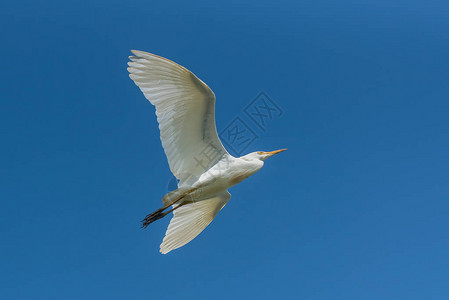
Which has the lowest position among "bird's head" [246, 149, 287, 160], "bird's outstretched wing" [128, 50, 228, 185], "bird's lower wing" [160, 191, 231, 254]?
"bird's lower wing" [160, 191, 231, 254]

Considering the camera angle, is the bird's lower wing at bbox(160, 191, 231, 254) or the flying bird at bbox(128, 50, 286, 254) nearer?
the flying bird at bbox(128, 50, 286, 254)

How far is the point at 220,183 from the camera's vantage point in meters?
8.56

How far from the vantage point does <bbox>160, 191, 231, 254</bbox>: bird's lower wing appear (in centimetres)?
911

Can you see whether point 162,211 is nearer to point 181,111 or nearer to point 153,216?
point 153,216

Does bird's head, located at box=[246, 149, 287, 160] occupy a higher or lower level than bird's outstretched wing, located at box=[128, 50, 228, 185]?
lower

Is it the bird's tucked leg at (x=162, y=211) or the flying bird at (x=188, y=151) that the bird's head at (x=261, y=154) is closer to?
the flying bird at (x=188, y=151)

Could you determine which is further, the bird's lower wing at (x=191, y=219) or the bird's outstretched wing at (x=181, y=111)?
the bird's lower wing at (x=191, y=219)

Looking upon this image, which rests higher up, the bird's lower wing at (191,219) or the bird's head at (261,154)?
the bird's head at (261,154)

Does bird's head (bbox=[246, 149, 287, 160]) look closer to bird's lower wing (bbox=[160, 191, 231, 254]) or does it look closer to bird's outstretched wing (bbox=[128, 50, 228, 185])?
bird's outstretched wing (bbox=[128, 50, 228, 185])

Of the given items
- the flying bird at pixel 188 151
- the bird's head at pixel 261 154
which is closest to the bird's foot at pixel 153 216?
the flying bird at pixel 188 151

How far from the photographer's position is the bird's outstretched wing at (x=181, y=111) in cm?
739

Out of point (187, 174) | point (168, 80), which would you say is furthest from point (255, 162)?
point (168, 80)

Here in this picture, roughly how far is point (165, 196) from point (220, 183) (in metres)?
1.16

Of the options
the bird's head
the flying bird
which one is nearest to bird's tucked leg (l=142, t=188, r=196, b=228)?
the flying bird
